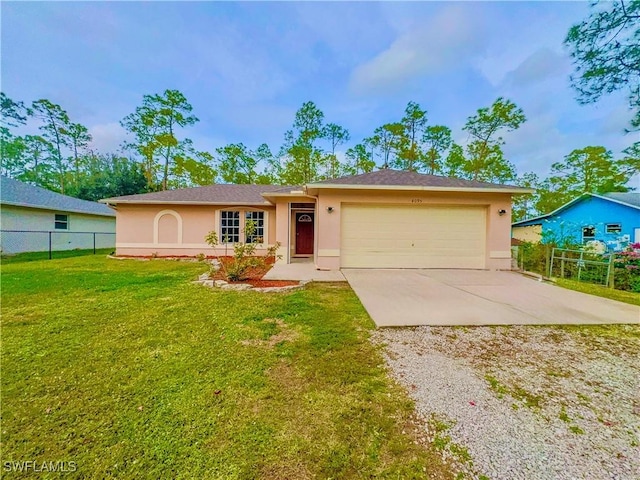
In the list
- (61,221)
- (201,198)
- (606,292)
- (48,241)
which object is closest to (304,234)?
(201,198)

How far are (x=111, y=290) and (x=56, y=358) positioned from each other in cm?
337

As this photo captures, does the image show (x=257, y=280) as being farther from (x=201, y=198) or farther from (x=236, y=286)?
(x=201, y=198)

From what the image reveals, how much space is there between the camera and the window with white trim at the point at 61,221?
1418 cm

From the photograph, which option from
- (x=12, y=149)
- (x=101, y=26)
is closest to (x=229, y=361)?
(x=101, y=26)

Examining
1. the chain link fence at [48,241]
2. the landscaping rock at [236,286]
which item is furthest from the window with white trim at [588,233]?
the chain link fence at [48,241]

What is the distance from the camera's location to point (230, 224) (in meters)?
11.5

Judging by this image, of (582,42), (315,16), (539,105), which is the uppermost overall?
(539,105)

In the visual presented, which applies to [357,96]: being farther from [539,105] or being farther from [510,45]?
[539,105]

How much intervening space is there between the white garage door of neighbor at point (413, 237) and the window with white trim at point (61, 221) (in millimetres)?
16527

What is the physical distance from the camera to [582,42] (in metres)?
8.52

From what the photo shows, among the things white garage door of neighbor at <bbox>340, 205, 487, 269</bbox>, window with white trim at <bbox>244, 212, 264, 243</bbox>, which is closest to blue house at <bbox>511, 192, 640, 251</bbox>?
white garage door of neighbor at <bbox>340, 205, 487, 269</bbox>

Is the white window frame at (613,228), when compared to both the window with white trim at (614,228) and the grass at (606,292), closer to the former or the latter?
the window with white trim at (614,228)

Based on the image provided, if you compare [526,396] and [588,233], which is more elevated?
[588,233]

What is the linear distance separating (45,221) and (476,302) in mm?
19870
